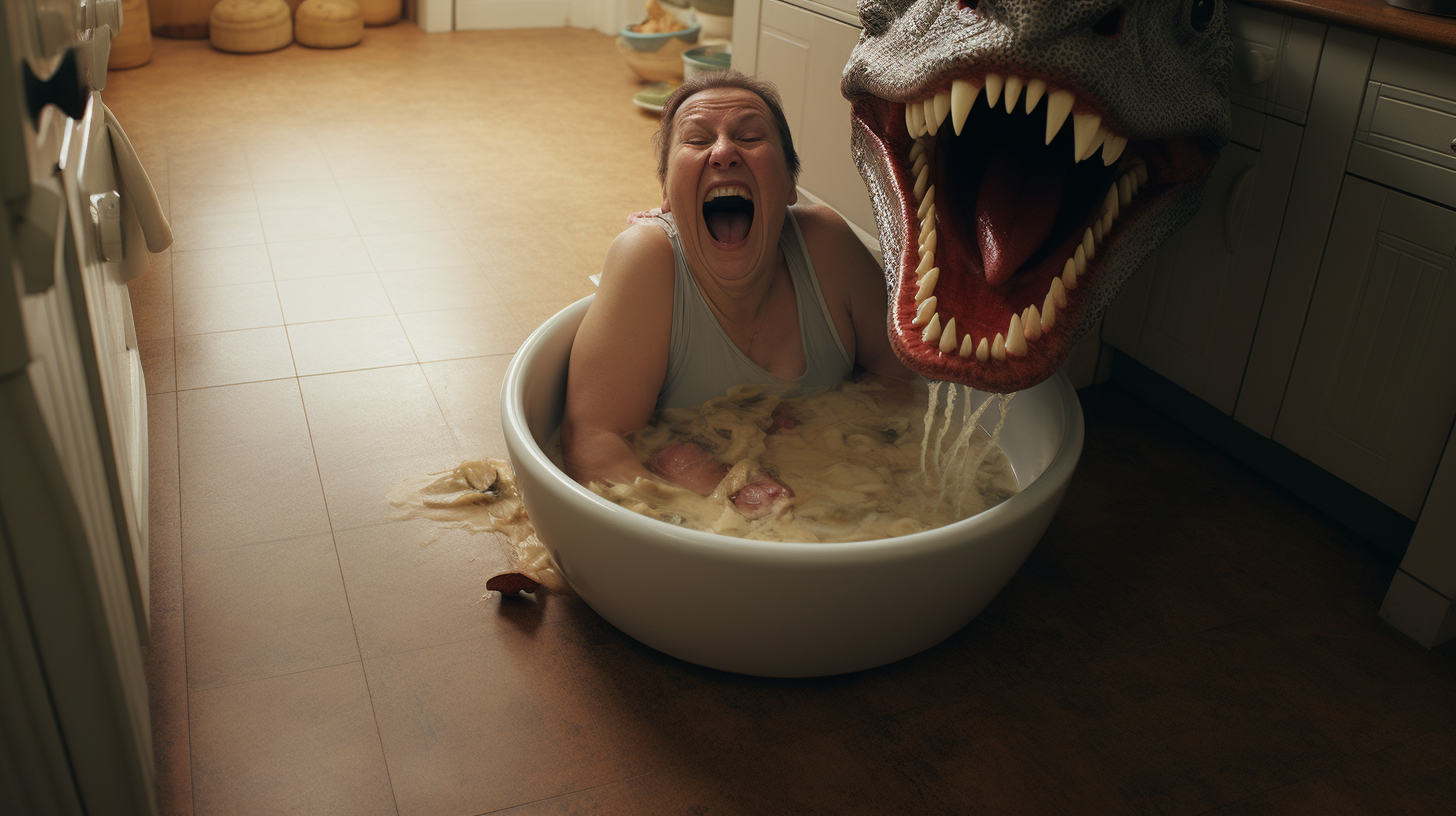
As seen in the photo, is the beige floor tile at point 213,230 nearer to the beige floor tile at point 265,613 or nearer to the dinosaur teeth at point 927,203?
the beige floor tile at point 265,613

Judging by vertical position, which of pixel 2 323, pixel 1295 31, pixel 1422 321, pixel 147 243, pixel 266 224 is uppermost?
pixel 1295 31

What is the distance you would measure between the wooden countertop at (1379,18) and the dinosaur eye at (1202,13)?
0.21m

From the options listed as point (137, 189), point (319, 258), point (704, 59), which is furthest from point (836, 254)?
point (704, 59)

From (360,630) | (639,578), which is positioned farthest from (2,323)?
(360,630)

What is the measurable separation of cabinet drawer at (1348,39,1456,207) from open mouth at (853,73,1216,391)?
Result: 0.30 m

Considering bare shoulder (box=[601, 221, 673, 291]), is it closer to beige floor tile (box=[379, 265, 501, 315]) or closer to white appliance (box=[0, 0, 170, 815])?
white appliance (box=[0, 0, 170, 815])

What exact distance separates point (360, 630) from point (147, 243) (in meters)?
0.88

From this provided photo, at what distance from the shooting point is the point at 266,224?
10.1ft

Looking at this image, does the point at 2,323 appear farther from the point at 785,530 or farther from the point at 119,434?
the point at 785,530

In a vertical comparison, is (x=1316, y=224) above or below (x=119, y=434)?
above

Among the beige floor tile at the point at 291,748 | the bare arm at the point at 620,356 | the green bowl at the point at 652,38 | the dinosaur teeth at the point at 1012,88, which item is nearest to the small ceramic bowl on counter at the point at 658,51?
the green bowl at the point at 652,38

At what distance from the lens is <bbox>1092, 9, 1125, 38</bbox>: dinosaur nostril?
1.30m

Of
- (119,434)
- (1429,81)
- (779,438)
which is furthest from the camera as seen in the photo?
(779,438)

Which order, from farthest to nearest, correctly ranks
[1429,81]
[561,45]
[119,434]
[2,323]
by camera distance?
[561,45], [1429,81], [119,434], [2,323]
